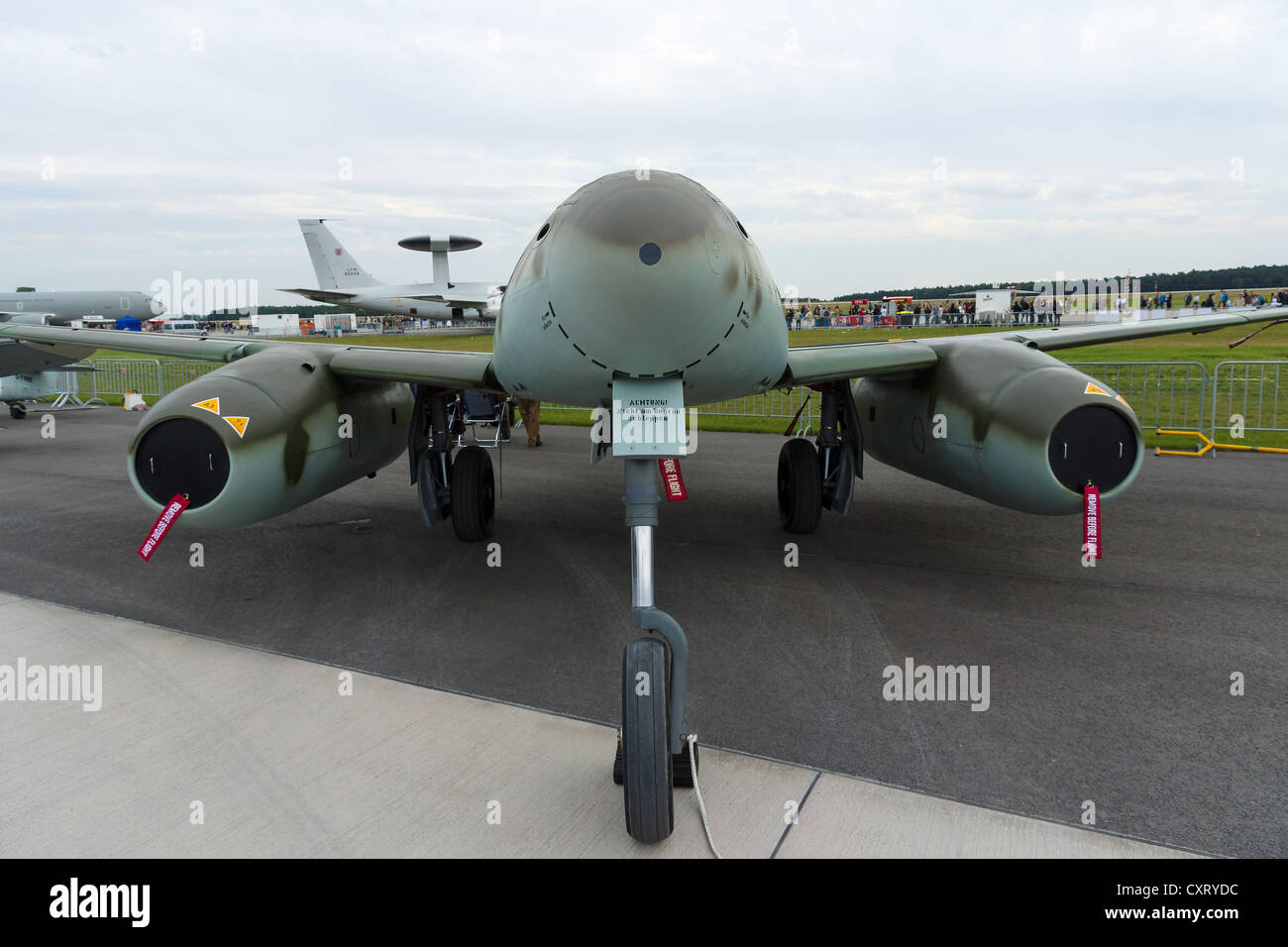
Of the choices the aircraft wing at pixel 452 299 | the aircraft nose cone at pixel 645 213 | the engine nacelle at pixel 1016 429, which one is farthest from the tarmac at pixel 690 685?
the aircraft wing at pixel 452 299

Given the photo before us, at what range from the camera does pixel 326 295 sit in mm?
42531

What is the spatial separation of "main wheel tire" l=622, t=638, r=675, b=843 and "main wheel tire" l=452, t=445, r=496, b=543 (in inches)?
185

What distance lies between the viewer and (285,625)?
564cm

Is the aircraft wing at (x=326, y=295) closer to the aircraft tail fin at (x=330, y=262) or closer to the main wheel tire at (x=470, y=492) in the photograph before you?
the aircraft tail fin at (x=330, y=262)

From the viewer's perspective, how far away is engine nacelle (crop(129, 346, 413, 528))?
4996 mm

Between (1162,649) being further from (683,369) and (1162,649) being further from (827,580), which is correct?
(683,369)

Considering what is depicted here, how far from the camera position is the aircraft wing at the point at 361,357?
253 inches

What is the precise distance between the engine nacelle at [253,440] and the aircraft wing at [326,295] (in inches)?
1545

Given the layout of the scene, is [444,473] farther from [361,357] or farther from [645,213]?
[645,213]

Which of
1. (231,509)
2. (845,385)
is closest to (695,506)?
(845,385)

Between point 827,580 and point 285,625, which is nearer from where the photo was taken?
point 285,625

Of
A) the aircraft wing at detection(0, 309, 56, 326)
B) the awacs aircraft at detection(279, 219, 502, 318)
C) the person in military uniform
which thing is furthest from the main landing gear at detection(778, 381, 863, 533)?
the awacs aircraft at detection(279, 219, 502, 318)
